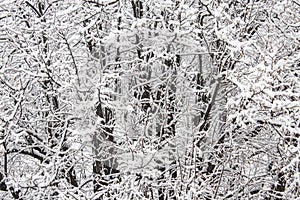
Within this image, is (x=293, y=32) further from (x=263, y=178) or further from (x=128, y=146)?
(x=128, y=146)

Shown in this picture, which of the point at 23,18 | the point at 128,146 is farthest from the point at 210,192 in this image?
the point at 23,18

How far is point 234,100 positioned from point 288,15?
6.22 feet

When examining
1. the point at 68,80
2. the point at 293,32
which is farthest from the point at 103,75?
the point at 293,32

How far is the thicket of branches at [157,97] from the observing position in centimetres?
529

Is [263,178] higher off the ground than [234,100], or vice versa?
[234,100]

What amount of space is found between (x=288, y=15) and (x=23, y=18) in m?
4.23

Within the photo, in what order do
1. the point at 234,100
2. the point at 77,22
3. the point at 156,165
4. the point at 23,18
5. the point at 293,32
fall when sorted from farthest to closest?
the point at 23,18
the point at 77,22
the point at 293,32
the point at 156,165
the point at 234,100

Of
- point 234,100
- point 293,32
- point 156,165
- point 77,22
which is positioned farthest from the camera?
point 77,22

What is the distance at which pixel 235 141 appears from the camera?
6098 mm

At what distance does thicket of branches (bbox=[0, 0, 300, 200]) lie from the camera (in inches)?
208

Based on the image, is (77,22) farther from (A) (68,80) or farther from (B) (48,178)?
(B) (48,178)

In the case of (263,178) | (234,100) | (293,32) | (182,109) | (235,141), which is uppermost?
(293,32)

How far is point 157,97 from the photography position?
5.99m

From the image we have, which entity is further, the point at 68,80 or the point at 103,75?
the point at 68,80
